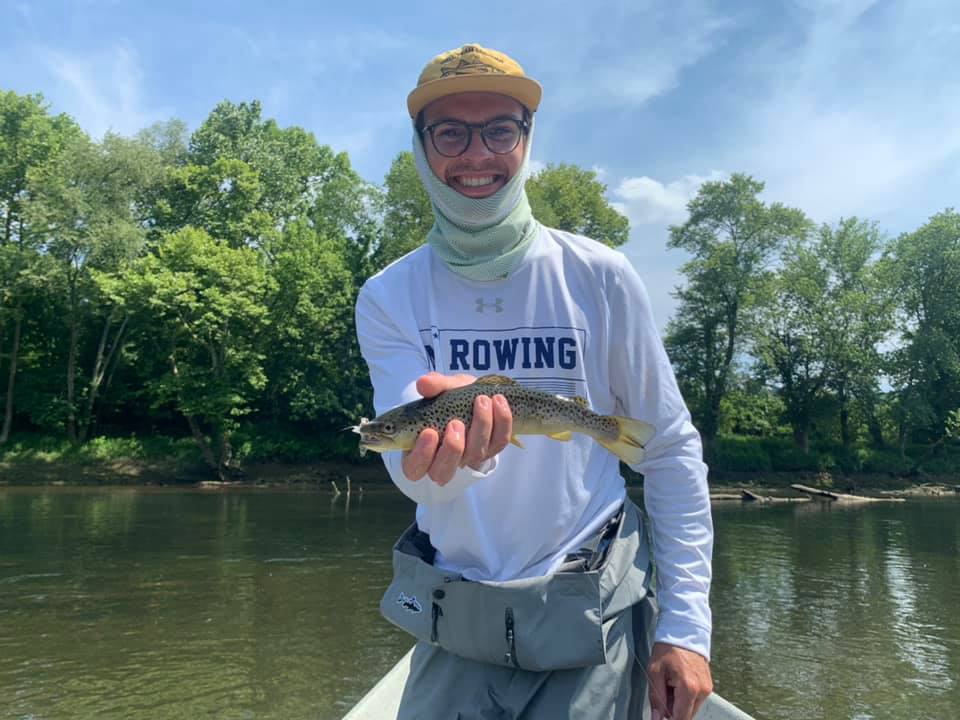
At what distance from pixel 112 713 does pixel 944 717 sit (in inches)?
445

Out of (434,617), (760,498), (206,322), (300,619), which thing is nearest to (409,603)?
(434,617)

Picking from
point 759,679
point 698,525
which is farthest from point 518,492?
point 759,679

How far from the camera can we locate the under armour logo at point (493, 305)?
8.53ft

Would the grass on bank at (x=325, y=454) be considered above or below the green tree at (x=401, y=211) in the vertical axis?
below

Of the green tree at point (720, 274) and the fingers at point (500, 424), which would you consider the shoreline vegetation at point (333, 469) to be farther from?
the fingers at point (500, 424)

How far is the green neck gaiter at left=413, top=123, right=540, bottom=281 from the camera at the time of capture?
2600mm

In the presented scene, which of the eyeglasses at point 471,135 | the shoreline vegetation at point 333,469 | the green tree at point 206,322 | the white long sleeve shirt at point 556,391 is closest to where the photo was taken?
the white long sleeve shirt at point 556,391

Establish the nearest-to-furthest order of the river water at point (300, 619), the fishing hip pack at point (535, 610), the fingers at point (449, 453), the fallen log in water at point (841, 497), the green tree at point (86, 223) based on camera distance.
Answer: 1. the fingers at point (449, 453)
2. the fishing hip pack at point (535, 610)
3. the river water at point (300, 619)
4. the green tree at point (86, 223)
5. the fallen log in water at point (841, 497)

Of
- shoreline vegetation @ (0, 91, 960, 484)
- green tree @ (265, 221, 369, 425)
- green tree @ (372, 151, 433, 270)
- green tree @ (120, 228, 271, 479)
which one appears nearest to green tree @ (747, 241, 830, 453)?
shoreline vegetation @ (0, 91, 960, 484)

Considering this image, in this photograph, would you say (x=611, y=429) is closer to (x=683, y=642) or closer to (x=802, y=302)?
(x=683, y=642)

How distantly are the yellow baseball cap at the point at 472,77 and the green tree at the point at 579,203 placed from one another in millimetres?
43510

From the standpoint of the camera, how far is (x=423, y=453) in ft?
6.64

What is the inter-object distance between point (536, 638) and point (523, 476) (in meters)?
0.51

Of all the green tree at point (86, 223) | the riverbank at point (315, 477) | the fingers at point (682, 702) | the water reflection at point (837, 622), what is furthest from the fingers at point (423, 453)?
the green tree at point (86, 223)
